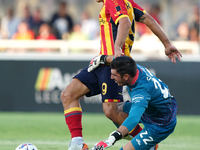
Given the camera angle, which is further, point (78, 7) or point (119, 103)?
point (78, 7)

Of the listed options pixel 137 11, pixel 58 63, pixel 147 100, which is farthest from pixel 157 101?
pixel 58 63

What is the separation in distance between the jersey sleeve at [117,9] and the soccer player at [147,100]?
828 millimetres

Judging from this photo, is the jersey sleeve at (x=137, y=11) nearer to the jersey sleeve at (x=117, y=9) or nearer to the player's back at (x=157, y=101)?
the jersey sleeve at (x=117, y=9)

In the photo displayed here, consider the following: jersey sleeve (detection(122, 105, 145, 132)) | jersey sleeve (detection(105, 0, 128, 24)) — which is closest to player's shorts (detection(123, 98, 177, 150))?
jersey sleeve (detection(122, 105, 145, 132))

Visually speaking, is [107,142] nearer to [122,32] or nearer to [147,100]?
[147,100]

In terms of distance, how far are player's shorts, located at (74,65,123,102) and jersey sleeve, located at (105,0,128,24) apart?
682 mm

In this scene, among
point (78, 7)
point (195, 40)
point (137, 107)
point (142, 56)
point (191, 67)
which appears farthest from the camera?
point (78, 7)

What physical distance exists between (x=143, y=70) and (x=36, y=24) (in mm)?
8630

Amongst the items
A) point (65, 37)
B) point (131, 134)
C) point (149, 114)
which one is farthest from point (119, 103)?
point (65, 37)

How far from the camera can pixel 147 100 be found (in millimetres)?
4344

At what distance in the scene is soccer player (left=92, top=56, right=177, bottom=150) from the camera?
4410 mm

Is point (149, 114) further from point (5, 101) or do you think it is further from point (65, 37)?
point (65, 37)

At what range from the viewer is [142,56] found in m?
11.2

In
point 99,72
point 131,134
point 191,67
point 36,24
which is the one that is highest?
point 36,24
